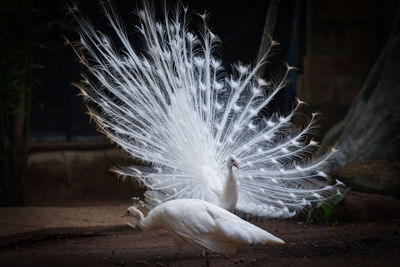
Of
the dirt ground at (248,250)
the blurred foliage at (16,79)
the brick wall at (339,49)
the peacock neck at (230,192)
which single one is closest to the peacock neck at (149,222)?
the dirt ground at (248,250)

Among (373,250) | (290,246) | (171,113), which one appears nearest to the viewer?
(373,250)

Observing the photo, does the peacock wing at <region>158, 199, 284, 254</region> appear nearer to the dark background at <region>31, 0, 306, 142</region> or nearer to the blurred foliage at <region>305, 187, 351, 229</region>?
the blurred foliage at <region>305, 187, 351, 229</region>

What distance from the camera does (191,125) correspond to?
4.50m

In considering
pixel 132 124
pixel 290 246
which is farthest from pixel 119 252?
pixel 290 246

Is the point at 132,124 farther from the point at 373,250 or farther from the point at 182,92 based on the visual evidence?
the point at 373,250

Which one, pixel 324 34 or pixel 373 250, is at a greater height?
pixel 324 34

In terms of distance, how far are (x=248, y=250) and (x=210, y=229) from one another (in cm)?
101

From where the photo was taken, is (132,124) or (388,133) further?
(388,133)

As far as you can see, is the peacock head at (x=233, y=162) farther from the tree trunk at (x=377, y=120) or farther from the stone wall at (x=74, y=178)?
the stone wall at (x=74, y=178)

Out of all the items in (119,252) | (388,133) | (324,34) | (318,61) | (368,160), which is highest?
(324,34)

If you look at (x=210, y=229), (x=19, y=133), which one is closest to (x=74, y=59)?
(x=19, y=133)

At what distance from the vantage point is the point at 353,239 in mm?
4223

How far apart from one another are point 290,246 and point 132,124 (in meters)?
2.00

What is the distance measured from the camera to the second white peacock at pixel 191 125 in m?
4.49
